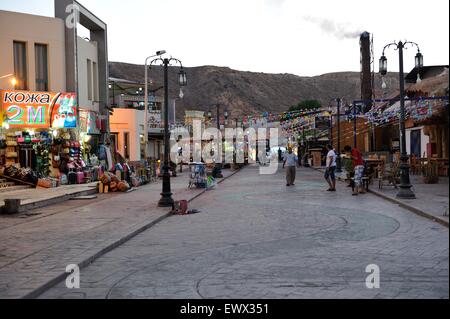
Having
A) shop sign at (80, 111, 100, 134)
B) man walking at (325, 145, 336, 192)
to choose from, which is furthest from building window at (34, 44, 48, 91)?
man walking at (325, 145, 336, 192)

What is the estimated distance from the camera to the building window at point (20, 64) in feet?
80.8

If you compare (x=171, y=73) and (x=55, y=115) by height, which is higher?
(x=171, y=73)

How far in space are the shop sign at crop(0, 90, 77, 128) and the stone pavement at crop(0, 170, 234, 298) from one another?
674 centimetres

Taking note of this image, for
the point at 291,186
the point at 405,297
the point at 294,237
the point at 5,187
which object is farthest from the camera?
the point at 291,186

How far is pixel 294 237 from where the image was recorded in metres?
10.2

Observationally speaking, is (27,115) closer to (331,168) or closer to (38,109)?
(38,109)

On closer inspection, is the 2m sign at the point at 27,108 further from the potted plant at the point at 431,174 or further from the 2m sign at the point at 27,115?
the potted plant at the point at 431,174

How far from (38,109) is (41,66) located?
2.90 m

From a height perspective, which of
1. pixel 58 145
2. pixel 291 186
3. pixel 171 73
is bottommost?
pixel 291 186

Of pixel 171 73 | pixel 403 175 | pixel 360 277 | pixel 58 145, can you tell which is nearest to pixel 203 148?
pixel 58 145

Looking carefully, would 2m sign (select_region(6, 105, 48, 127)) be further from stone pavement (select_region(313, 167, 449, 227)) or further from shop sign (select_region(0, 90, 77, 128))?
stone pavement (select_region(313, 167, 449, 227))

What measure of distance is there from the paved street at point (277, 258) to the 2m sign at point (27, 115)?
11.9 metres

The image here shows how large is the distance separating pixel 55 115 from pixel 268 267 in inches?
764

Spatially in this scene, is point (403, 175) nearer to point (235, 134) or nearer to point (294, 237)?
point (294, 237)
